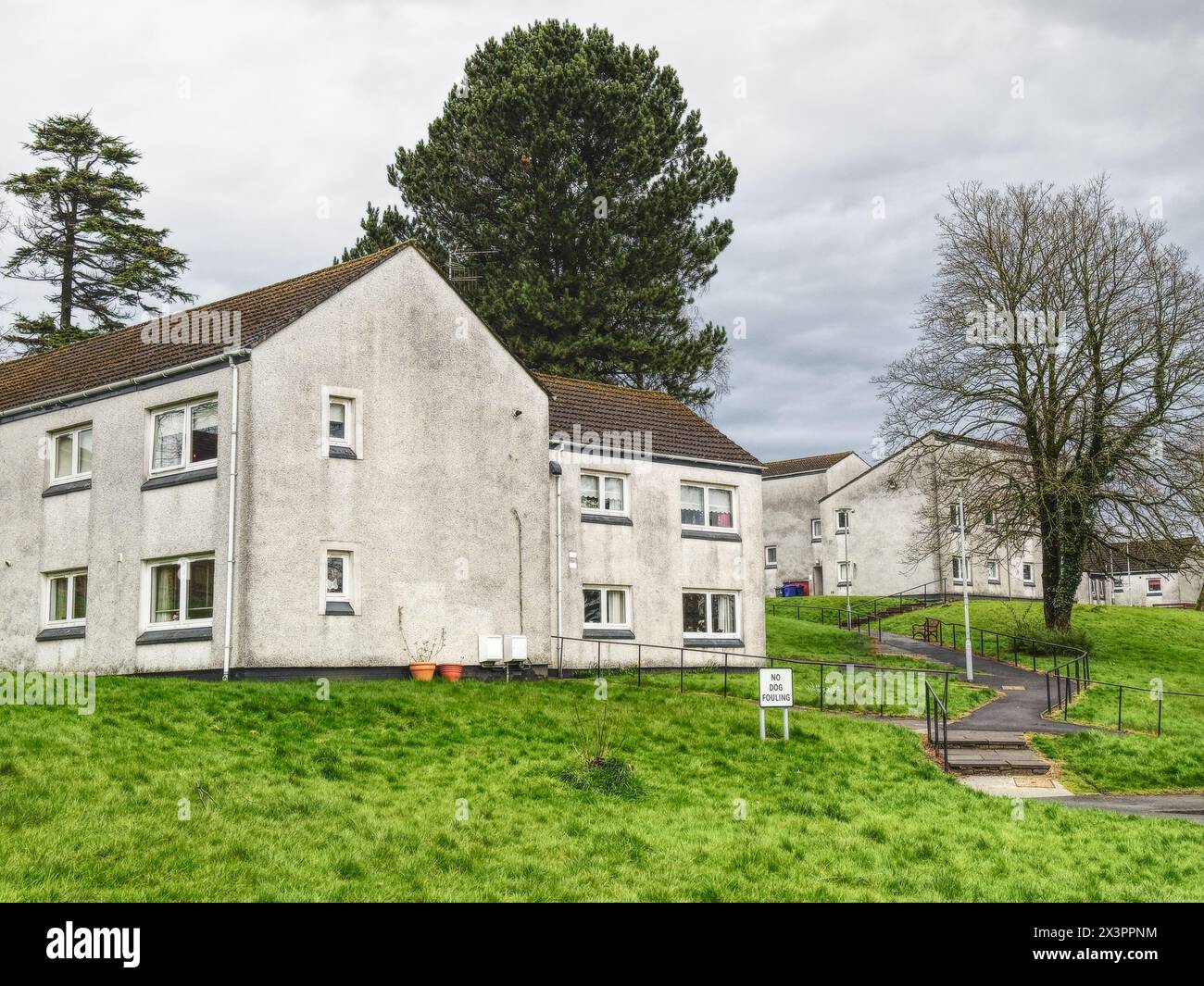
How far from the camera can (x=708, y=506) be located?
112 ft

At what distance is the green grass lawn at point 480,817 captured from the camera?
12070 millimetres

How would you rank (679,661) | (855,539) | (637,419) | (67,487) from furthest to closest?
(855,539) < (637,419) < (679,661) < (67,487)

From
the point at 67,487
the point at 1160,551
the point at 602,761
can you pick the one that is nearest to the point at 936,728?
the point at 602,761

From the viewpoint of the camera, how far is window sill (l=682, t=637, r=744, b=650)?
32.8 metres

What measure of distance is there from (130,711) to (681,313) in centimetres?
3793

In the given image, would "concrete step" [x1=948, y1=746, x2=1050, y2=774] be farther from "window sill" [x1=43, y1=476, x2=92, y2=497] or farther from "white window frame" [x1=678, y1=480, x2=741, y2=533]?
"window sill" [x1=43, y1=476, x2=92, y2=497]

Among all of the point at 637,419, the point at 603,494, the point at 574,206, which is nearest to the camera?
the point at 603,494

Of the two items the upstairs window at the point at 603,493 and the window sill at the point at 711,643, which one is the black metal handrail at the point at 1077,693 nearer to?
the window sill at the point at 711,643

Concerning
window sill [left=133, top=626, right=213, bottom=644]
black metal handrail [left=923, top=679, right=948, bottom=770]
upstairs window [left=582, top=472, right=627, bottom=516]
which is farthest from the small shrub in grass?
upstairs window [left=582, top=472, right=627, bottom=516]

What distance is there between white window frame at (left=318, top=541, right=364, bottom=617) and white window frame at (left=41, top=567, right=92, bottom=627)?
546 centimetres

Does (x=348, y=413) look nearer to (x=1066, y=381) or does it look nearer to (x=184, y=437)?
(x=184, y=437)

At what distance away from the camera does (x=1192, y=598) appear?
90688 mm

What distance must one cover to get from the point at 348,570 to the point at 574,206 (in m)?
28.9

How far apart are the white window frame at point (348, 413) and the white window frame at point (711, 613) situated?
36.9 ft
